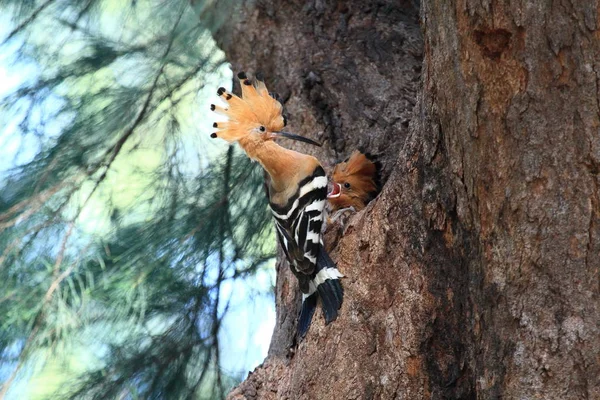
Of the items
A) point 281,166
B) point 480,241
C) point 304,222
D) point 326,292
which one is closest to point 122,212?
point 281,166

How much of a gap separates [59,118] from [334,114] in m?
0.84

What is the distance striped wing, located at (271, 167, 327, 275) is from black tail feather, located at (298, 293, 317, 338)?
0.18 ft

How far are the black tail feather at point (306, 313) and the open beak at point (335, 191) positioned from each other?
334 millimetres

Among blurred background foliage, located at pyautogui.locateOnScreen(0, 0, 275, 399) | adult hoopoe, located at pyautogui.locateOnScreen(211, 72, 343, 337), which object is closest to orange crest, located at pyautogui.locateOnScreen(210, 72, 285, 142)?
adult hoopoe, located at pyautogui.locateOnScreen(211, 72, 343, 337)

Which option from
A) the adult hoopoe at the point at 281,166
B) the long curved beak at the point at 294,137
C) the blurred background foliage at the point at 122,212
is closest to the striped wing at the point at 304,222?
the adult hoopoe at the point at 281,166

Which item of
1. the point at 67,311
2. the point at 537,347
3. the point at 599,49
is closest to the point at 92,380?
the point at 67,311

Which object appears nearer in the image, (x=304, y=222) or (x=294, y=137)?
(x=304, y=222)

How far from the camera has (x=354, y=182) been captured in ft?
6.67

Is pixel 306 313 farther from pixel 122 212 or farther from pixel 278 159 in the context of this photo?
pixel 122 212

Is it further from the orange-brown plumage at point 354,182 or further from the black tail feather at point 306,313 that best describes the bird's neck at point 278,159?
the black tail feather at point 306,313

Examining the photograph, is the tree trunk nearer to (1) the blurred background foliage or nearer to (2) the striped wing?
(2) the striped wing

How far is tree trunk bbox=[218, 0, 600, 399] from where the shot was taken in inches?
49.9

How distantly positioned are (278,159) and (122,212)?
0.65 metres

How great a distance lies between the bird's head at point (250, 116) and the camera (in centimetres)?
203
